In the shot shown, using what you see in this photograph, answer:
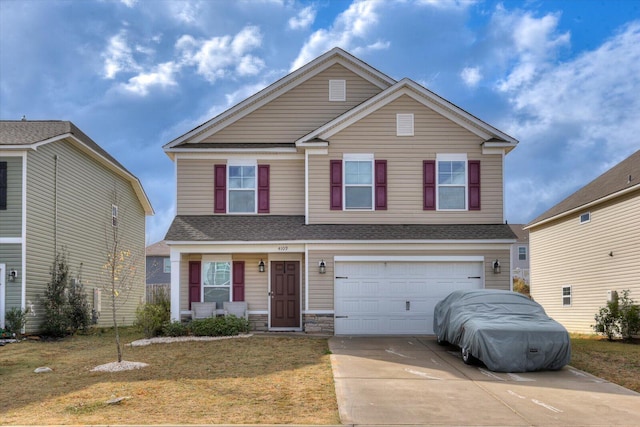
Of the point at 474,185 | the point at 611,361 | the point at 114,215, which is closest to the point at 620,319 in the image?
the point at 611,361

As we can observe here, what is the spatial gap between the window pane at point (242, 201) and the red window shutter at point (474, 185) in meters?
6.65

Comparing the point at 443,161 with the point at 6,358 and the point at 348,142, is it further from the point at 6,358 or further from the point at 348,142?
the point at 6,358

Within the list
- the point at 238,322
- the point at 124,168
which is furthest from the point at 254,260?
the point at 124,168

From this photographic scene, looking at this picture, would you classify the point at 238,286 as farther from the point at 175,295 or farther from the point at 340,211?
the point at 340,211

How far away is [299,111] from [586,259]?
41.0 feet

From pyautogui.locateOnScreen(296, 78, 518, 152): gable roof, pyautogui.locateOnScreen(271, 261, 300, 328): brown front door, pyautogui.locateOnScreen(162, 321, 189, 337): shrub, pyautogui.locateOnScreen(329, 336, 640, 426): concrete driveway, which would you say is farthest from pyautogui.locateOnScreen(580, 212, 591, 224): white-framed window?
pyautogui.locateOnScreen(162, 321, 189, 337): shrub

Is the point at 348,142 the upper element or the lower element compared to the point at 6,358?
upper

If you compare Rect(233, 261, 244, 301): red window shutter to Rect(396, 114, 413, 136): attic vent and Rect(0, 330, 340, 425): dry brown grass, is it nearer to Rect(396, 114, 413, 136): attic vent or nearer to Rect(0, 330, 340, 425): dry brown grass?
Rect(0, 330, 340, 425): dry brown grass

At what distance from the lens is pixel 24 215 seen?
19391mm

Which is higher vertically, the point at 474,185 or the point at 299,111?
the point at 299,111

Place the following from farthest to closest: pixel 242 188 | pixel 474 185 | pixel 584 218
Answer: pixel 584 218
pixel 242 188
pixel 474 185

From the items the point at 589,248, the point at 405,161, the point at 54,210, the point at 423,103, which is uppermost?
the point at 423,103

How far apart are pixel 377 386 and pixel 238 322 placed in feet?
25.6

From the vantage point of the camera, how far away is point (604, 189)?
936 inches
